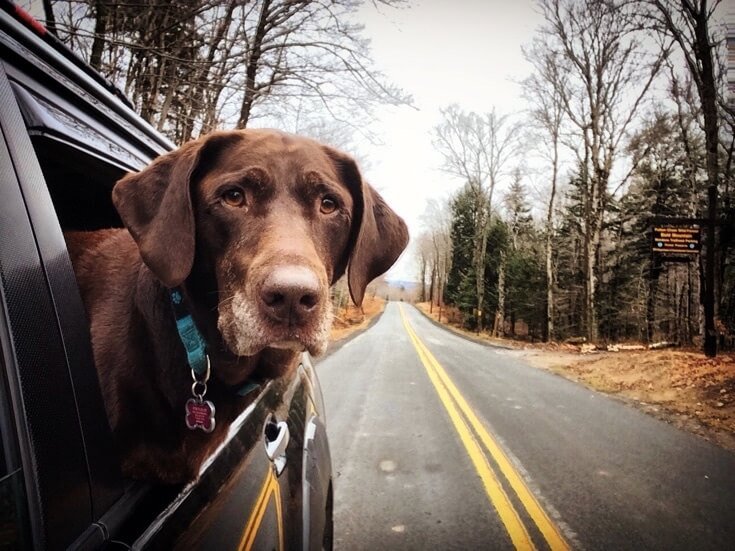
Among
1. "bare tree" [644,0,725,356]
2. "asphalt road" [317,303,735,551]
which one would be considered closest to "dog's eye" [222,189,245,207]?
"asphalt road" [317,303,735,551]

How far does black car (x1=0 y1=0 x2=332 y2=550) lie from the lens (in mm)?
712

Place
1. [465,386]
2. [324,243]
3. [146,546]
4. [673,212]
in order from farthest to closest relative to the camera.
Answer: [673,212]
[465,386]
[324,243]
[146,546]

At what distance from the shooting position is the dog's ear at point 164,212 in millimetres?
1391

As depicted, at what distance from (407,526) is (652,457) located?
11.1 ft

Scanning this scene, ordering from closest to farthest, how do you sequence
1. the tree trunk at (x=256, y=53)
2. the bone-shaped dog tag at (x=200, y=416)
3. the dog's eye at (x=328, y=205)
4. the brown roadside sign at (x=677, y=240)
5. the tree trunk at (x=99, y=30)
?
the bone-shaped dog tag at (x=200, y=416)
the dog's eye at (x=328, y=205)
the tree trunk at (x=99, y=30)
the tree trunk at (x=256, y=53)
the brown roadside sign at (x=677, y=240)

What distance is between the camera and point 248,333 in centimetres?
143

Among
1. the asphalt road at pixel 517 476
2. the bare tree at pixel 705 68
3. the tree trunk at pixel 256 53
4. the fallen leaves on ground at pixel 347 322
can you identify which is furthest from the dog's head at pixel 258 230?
the bare tree at pixel 705 68

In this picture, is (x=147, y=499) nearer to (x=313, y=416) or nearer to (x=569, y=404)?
(x=313, y=416)

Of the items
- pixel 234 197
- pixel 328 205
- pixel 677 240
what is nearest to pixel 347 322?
pixel 677 240

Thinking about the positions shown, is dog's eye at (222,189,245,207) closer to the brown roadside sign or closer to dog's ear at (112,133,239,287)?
dog's ear at (112,133,239,287)

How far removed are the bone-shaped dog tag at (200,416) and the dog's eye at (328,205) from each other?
1056 mm

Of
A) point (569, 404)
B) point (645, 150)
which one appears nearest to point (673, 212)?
point (645, 150)

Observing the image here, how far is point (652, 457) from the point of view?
481 cm

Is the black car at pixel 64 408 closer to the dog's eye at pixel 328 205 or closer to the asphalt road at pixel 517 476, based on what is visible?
the dog's eye at pixel 328 205
